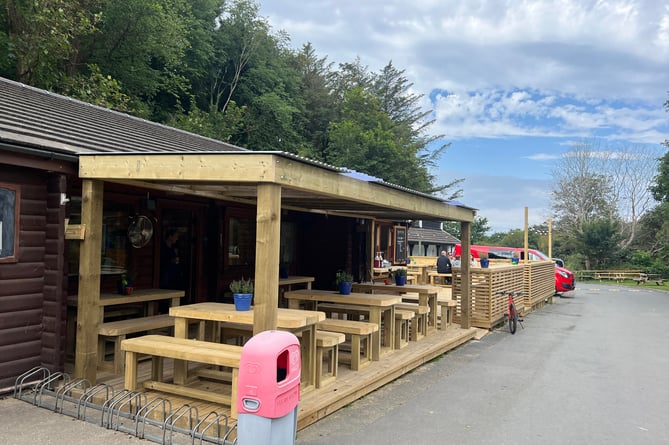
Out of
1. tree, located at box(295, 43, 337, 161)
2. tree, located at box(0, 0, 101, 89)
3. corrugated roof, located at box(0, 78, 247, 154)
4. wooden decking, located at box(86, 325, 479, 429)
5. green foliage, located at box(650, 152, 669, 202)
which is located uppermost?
tree, located at box(295, 43, 337, 161)

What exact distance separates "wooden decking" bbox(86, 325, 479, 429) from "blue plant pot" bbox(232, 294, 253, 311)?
88 centimetres

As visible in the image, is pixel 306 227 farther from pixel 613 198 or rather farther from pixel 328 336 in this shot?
pixel 613 198

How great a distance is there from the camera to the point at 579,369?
24.0ft

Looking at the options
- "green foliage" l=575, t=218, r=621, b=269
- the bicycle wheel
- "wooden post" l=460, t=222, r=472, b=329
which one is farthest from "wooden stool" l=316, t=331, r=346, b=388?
"green foliage" l=575, t=218, r=621, b=269

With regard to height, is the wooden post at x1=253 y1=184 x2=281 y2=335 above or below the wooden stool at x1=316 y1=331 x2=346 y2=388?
above

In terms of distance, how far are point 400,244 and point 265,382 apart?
16075 mm

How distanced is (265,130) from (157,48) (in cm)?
828

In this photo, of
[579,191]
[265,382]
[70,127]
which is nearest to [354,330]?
[265,382]

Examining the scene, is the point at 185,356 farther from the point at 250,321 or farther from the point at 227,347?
the point at 250,321

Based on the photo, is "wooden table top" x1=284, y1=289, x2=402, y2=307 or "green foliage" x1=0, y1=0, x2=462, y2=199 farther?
"green foliage" x1=0, y1=0, x2=462, y2=199

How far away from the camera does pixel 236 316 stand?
15.4 ft

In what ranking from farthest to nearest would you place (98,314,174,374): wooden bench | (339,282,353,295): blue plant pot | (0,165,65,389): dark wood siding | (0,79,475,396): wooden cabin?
(339,282,353,295): blue plant pot → (98,314,174,374): wooden bench → (0,165,65,389): dark wood siding → (0,79,475,396): wooden cabin

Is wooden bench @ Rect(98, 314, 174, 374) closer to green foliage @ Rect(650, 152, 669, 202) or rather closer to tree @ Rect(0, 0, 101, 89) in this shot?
tree @ Rect(0, 0, 101, 89)

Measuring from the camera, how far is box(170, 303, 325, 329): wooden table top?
4.60 metres
